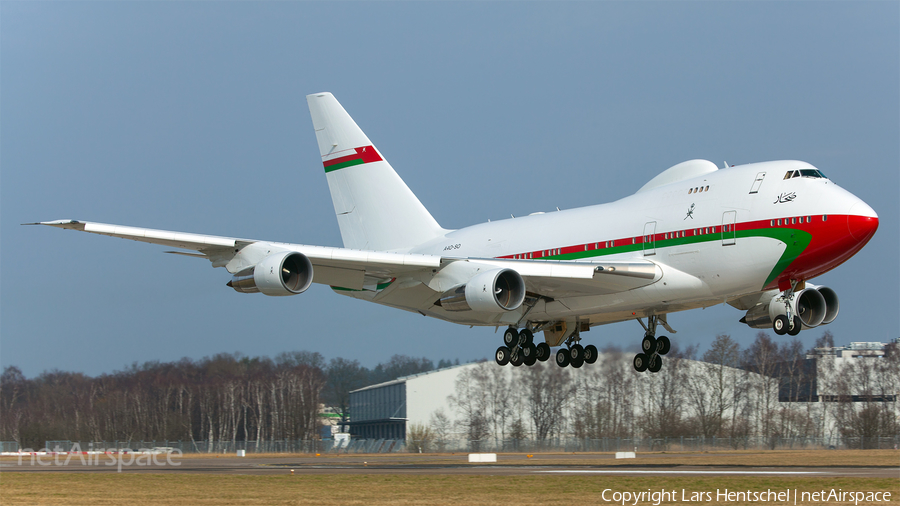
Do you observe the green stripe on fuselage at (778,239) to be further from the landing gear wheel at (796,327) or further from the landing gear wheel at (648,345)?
the landing gear wheel at (648,345)

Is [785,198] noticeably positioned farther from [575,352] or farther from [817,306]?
[575,352]

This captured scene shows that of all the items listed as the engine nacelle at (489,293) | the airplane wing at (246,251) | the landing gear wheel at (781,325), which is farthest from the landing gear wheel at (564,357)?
the landing gear wheel at (781,325)

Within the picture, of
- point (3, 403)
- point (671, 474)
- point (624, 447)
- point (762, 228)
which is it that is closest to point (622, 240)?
point (762, 228)

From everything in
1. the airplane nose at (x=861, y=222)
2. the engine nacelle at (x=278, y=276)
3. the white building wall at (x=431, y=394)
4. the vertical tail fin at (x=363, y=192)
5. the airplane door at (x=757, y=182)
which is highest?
the vertical tail fin at (x=363, y=192)

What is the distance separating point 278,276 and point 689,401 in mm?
50002

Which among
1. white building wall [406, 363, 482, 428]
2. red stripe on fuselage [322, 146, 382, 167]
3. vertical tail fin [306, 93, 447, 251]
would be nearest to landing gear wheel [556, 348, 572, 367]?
vertical tail fin [306, 93, 447, 251]

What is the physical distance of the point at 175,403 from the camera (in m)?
76.6

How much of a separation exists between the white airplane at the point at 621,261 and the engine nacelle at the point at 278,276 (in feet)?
0.16

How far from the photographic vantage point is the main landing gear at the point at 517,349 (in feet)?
116

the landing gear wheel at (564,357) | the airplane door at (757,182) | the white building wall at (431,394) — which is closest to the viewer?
the airplane door at (757,182)

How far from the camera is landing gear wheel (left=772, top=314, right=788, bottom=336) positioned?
96.3 feet

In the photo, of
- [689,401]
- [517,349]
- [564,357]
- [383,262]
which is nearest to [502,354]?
[517,349]

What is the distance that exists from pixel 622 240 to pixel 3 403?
2779 inches

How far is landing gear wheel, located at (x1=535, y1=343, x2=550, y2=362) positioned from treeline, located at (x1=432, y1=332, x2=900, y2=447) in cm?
2717
